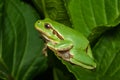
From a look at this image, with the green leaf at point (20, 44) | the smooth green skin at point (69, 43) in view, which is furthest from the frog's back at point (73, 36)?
the green leaf at point (20, 44)

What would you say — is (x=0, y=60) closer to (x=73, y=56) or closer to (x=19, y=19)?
(x=19, y=19)

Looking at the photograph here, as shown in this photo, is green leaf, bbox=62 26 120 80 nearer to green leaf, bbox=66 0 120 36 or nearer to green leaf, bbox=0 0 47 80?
green leaf, bbox=66 0 120 36

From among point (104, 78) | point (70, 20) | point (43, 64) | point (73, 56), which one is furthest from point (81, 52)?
point (104, 78)

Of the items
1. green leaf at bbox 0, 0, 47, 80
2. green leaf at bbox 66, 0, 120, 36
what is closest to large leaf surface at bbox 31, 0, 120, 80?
green leaf at bbox 66, 0, 120, 36

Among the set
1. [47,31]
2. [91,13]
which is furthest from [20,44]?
[91,13]

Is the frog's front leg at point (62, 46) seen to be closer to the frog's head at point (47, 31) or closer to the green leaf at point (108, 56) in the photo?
the frog's head at point (47, 31)

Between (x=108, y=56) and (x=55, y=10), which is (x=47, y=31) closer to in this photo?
(x=55, y=10)

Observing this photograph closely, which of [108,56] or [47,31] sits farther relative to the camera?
[47,31]
